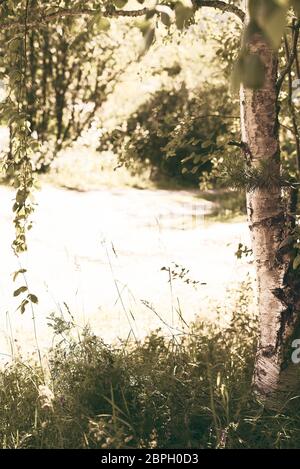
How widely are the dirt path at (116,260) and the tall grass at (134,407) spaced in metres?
0.55

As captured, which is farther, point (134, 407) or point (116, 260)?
point (116, 260)

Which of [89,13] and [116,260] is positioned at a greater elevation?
[89,13]

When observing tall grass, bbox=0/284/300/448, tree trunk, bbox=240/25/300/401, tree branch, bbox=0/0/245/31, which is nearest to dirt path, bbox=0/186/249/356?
tall grass, bbox=0/284/300/448

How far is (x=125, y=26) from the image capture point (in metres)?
13.8

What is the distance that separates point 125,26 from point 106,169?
9.32 ft

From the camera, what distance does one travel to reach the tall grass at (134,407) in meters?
3.09

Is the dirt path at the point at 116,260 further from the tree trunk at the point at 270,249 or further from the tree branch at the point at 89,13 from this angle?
the tree branch at the point at 89,13

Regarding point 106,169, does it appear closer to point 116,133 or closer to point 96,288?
point 96,288

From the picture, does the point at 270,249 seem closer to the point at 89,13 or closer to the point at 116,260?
the point at 89,13

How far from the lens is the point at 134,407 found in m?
3.18

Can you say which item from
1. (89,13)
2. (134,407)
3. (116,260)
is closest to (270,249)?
(134,407)

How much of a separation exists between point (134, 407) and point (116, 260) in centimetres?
507

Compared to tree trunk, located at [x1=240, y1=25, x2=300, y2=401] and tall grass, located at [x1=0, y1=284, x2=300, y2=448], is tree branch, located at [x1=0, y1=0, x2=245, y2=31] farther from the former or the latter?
tall grass, located at [x1=0, y1=284, x2=300, y2=448]

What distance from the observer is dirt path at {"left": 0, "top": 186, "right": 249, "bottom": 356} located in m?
5.75
